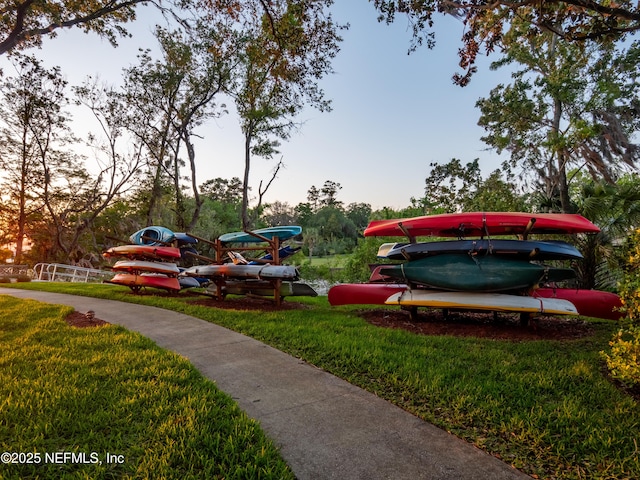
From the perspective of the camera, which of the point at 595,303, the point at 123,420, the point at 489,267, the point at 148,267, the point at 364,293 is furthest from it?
the point at 148,267

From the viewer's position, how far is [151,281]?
936 centimetres

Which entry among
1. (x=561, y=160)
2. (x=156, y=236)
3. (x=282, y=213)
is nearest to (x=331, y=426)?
(x=156, y=236)

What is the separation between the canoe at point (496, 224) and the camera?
525 cm

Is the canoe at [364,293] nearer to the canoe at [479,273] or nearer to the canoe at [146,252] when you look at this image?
the canoe at [479,273]

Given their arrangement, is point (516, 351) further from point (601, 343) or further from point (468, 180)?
point (468, 180)

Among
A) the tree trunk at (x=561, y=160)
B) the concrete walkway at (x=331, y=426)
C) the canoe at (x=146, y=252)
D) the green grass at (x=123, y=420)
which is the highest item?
the tree trunk at (x=561, y=160)

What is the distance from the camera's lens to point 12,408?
7.67 feet

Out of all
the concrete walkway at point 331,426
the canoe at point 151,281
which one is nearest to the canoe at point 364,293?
the concrete walkway at point 331,426

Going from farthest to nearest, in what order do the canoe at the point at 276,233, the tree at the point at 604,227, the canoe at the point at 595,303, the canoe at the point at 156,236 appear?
1. the canoe at the point at 156,236
2. the canoe at the point at 276,233
3. the tree at the point at 604,227
4. the canoe at the point at 595,303

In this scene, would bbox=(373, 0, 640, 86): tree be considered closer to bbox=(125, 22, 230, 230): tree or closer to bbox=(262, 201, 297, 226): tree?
bbox=(125, 22, 230, 230): tree

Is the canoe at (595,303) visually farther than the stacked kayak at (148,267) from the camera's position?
No

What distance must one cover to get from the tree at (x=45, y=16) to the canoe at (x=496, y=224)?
24.4 ft

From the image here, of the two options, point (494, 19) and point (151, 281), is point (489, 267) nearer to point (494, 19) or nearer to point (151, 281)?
point (494, 19)

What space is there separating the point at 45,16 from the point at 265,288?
7.36m
